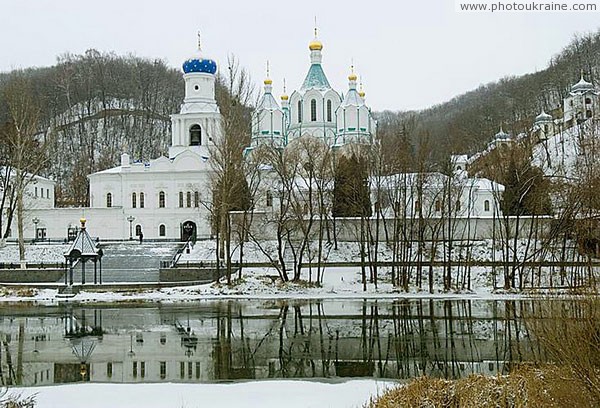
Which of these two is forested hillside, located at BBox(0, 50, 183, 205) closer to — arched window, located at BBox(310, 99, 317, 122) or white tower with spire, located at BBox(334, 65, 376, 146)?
arched window, located at BBox(310, 99, 317, 122)

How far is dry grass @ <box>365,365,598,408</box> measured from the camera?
860cm

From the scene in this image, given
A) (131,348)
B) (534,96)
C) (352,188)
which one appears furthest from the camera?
Result: (534,96)

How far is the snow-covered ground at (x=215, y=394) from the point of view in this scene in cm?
1146

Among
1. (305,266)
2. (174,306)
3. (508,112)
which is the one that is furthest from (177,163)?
(508,112)

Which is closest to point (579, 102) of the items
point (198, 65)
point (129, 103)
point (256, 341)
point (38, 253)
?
point (198, 65)

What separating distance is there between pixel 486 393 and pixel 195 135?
47.1m

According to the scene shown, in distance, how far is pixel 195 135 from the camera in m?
54.9

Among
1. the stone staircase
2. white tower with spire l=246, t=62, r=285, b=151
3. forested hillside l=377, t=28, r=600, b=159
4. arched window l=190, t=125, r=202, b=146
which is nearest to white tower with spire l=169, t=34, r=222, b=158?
arched window l=190, t=125, r=202, b=146

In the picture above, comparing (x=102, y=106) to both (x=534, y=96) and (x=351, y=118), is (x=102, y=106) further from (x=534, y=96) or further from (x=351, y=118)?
(x=534, y=96)

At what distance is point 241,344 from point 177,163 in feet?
118

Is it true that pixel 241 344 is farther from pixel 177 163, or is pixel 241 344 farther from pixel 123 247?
pixel 177 163

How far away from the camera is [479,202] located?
156ft

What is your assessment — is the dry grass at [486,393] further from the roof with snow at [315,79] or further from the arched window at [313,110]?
the roof with snow at [315,79]

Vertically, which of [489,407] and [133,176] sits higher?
[133,176]
